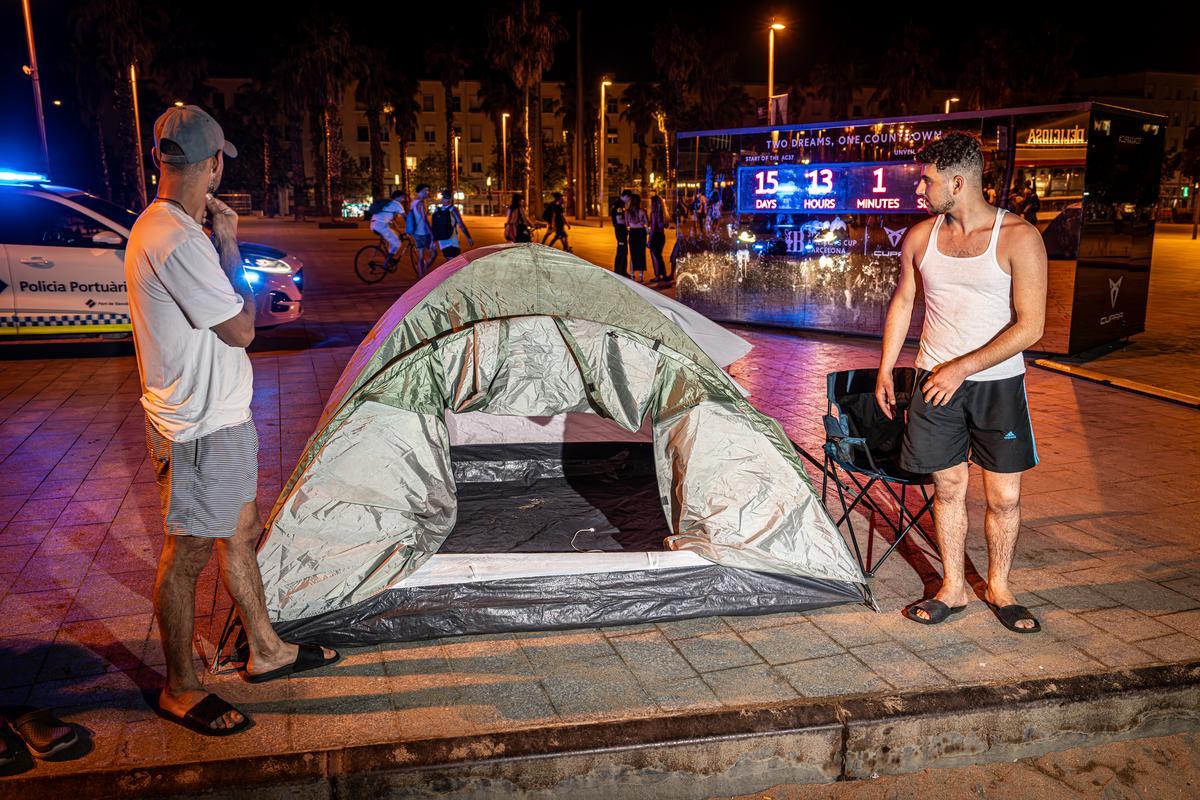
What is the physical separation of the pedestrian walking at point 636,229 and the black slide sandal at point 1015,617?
13.2 meters

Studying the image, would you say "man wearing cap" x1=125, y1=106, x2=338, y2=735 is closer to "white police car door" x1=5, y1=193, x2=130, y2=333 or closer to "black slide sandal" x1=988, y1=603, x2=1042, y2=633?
"black slide sandal" x1=988, y1=603, x2=1042, y2=633

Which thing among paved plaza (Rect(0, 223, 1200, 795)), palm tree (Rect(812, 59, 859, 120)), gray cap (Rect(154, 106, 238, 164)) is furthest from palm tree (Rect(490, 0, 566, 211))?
gray cap (Rect(154, 106, 238, 164))

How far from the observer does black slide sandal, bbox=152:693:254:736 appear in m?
3.16

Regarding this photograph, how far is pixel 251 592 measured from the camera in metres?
3.48

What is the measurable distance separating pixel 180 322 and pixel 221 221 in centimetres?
37

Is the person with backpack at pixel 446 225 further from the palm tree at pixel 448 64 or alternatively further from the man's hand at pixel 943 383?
the palm tree at pixel 448 64

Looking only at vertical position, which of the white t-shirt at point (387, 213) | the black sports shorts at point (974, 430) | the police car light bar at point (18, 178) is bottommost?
the black sports shorts at point (974, 430)

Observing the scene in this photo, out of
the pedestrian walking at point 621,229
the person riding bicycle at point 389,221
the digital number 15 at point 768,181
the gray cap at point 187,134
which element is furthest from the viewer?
the person riding bicycle at point 389,221

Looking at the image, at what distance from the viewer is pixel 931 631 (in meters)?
3.94

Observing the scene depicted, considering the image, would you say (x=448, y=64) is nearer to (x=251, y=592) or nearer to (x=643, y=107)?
(x=643, y=107)

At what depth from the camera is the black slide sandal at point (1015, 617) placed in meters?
3.91

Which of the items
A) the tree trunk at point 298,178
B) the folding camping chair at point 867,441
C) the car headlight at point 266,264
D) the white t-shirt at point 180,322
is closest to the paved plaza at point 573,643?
the folding camping chair at point 867,441

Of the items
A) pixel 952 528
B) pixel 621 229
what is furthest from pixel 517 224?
pixel 952 528

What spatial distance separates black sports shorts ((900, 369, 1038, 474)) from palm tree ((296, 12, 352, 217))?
47.7 meters
